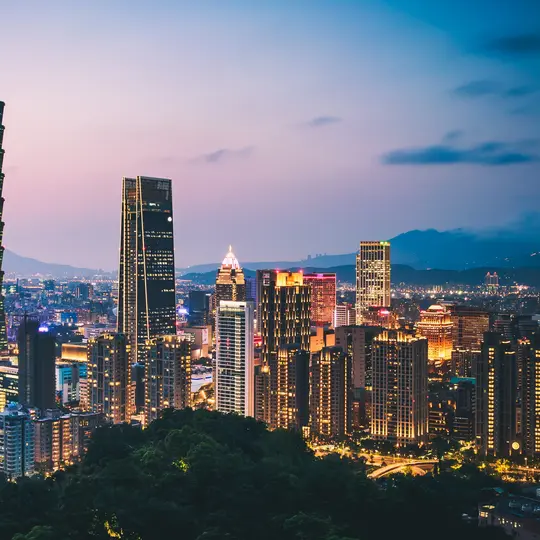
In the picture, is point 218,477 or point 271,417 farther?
point 271,417

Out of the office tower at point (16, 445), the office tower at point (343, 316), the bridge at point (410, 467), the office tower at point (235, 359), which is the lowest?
the bridge at point (410, 467)

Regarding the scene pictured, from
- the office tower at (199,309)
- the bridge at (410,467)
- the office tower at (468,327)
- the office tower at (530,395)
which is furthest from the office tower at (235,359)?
the office tower at (199,309)

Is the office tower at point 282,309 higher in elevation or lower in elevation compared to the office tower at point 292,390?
higher

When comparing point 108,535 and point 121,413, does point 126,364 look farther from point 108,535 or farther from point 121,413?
point 108,535

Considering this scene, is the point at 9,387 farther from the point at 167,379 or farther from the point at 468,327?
the point at 468,327

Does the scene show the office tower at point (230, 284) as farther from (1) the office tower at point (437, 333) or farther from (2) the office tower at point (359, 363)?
(2) the office tower at point (359, 363)

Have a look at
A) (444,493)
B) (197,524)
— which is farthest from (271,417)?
(197,524)

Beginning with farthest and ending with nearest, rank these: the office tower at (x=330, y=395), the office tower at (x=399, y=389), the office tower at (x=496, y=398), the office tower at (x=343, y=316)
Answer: the office tower at (x=343, y=316)
the office tower at (x=330, y=395)
the office tower at (x=399, y=389)
the office tower at (x=496, y=398)
